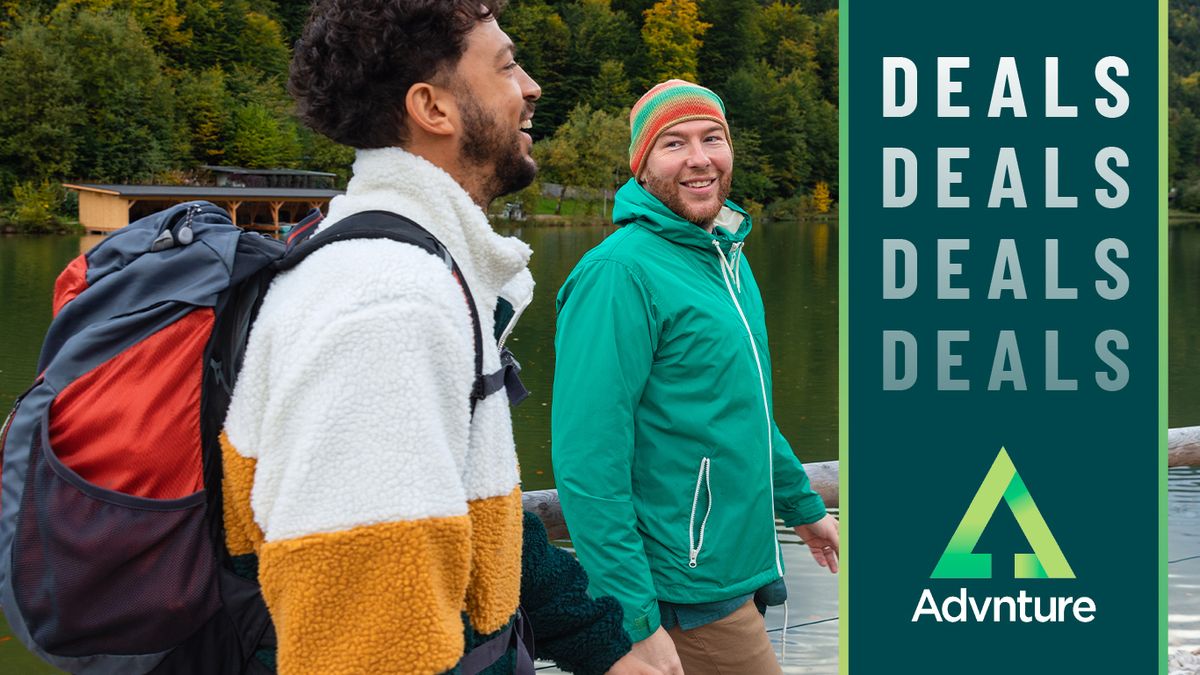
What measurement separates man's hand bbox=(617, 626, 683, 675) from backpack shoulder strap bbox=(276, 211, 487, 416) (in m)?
1.07

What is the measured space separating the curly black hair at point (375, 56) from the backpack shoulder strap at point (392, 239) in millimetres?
144

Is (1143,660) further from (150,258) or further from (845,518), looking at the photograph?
(150,258)

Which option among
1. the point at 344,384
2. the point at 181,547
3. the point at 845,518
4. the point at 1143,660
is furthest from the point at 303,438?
the point at 1143,660

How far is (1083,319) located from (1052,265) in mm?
157

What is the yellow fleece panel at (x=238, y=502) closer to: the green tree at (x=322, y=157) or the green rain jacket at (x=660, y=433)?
the green rain jacket at (x=660, y=433)

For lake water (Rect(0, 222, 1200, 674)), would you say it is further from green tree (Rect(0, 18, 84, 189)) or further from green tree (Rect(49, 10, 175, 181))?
green tree (Rect(49, 10, 175, 181))

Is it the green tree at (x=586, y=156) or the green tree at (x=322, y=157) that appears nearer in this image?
the green tree at (x=322, y=157)

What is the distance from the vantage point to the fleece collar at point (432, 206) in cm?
137

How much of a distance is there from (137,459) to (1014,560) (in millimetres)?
2595

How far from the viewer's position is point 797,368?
69.6 feet

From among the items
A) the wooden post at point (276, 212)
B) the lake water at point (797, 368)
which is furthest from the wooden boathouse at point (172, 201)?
the lake water at point (797, 368)

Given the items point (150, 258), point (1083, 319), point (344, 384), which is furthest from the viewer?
point (1083, 319)

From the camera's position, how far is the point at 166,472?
4.00 feet

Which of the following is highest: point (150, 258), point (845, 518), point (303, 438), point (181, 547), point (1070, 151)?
point (1070, 151)
